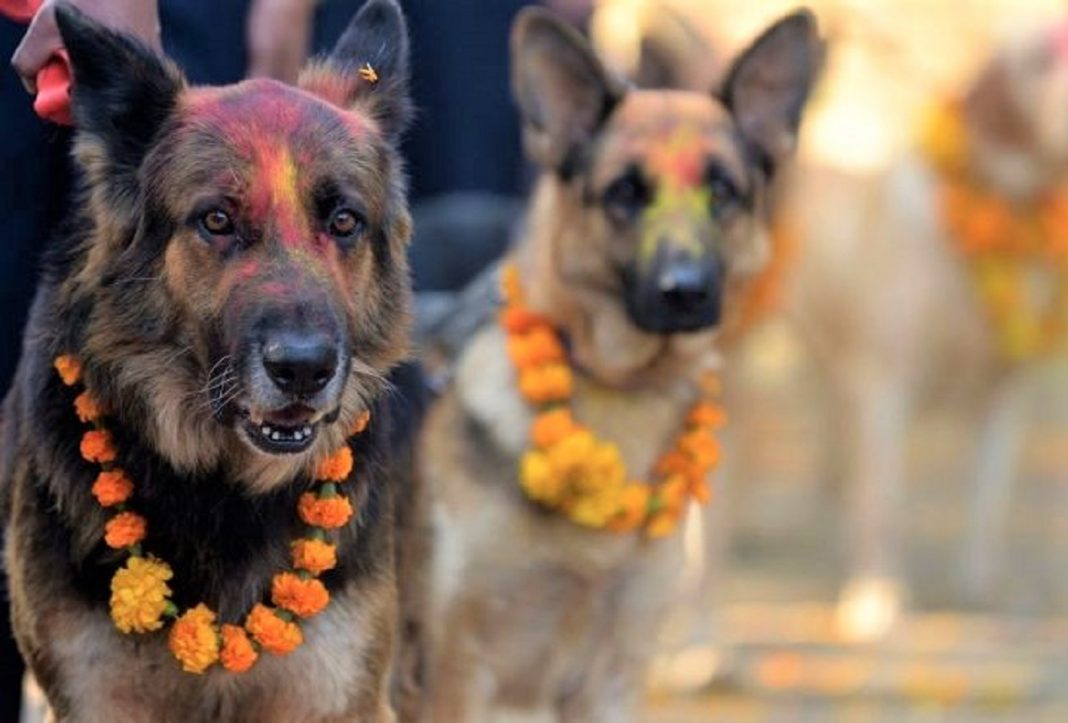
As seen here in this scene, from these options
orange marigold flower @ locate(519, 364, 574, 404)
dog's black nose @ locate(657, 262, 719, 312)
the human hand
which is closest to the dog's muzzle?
dog's black nose @ locate(657, 262, 719, 312)

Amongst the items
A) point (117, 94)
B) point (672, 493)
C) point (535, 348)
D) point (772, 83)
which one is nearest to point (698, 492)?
point (672, 493)

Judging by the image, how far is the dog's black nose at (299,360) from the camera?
315cm

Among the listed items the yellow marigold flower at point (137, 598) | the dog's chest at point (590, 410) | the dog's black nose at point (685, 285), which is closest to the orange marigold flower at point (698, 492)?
the dog's chest at point (590, 410)

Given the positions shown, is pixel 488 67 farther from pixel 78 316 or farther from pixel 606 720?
pixel 78 316

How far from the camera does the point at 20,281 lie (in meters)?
4.04

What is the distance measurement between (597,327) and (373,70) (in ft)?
4.49

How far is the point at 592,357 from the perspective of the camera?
15.9ft

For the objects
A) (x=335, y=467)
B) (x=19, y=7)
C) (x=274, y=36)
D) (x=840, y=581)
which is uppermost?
(x=19, y=7)

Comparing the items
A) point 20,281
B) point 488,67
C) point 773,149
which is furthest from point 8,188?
point 488,67

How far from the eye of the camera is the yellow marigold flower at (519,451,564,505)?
15.2ft

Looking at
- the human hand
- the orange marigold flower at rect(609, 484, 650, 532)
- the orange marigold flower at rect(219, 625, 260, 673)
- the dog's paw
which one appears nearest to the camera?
the orange marigold flower at rect(219, 625, 260, 673)

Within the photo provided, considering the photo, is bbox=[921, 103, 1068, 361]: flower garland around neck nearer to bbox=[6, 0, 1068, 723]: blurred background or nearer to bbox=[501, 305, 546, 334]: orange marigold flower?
bbox=[6, 0, 1068, 723]: blurred background

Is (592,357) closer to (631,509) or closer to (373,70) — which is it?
(631,509)

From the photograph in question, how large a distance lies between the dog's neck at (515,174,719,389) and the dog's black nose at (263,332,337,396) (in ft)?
5.52
